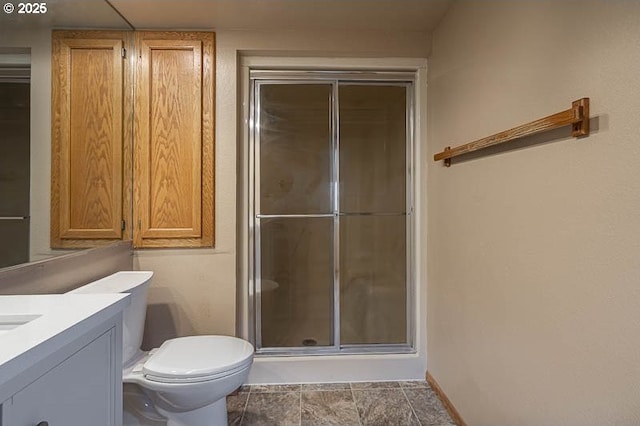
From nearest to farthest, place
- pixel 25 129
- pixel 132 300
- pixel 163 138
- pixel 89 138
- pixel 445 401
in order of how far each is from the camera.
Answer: pixel 25 129
pixel 132 300
pixel 89 138
pixel 445 401
pixel 163 138

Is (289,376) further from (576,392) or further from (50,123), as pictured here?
(50,123)

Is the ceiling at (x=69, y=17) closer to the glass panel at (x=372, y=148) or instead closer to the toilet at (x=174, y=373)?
the toilet at (x=174, y=373)

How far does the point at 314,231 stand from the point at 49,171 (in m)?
1.62

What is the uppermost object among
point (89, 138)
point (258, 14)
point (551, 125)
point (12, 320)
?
point (258, 14)

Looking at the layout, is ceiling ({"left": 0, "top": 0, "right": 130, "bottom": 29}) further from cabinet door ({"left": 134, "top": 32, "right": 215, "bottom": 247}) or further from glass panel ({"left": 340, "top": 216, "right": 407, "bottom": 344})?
glass panel ({"left": 340, "top": 216, "right": 407, "bottom": 344})

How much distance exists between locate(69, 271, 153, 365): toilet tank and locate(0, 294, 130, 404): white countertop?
569mm

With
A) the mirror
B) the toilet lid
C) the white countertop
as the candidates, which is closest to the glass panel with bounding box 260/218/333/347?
the toilet lid

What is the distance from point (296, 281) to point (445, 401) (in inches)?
50.8

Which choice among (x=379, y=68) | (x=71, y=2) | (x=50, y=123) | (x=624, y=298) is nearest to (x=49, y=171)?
(x=50, y=123)

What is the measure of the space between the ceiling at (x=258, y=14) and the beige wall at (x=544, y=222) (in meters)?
0.29

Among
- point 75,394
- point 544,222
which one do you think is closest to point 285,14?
point 544,222

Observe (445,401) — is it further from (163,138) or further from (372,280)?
(163,138)

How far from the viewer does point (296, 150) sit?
8.20 feet

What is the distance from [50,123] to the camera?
1590mm
